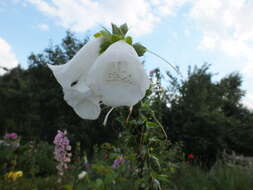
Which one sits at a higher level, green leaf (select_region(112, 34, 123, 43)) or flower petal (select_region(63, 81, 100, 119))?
green leaf (select_region(112, 34, 123, 43))

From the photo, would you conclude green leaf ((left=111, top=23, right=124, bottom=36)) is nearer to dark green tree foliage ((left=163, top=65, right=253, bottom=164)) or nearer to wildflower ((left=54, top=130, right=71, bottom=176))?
wildflower ((left=54, top=130, right=71, bottom=176))

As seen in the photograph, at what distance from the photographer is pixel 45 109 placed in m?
14.9

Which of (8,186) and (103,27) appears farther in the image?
(8,186)

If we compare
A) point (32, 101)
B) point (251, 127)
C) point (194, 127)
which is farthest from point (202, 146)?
point (32, 101)

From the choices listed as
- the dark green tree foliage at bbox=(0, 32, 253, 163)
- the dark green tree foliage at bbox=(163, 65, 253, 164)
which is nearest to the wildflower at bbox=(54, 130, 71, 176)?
the dark green tree foliage at bbox=(0, 32, 253, 163)

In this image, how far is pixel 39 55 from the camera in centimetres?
1639

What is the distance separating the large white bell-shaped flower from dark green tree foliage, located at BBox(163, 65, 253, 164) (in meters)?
8.56

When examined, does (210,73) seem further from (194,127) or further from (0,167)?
(0,167)

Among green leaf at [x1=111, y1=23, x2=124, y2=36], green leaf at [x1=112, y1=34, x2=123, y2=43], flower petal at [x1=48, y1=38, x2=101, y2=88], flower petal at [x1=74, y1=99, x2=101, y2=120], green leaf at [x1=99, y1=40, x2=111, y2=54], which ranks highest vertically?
green leaf at [x1=111, y1=23, x2=124, y2=36]

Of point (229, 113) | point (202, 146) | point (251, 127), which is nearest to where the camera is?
point (202, 146)

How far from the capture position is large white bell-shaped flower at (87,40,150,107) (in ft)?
2.08

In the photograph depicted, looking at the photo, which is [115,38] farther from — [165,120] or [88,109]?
[165,120]

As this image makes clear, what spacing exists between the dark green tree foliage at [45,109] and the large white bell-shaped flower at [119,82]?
9970 millimetres

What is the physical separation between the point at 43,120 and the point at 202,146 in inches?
382
